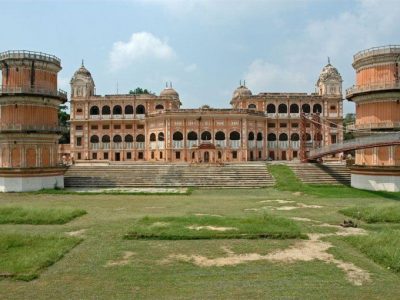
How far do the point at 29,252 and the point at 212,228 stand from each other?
7312 millimetres

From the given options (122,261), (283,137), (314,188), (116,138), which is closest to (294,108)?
(283,137)

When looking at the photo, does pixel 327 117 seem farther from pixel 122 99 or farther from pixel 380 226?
pixel 380 226

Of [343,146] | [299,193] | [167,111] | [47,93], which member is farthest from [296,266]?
[167,111]

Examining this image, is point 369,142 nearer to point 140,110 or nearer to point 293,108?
point 293,108

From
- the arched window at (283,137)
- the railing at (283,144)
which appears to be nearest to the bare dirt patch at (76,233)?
the railing at (283,144)

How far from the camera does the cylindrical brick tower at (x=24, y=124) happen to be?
A: 35594 mm

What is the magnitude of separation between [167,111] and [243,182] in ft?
69.8

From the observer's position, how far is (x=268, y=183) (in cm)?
3784

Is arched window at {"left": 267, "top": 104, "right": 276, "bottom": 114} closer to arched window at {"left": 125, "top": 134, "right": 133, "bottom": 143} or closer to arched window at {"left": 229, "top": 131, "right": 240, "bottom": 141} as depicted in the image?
arched window at {"left": 229, "top": 131, "right": 240, "bottom": 141}

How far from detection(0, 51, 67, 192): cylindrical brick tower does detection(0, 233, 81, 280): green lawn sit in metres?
21.4

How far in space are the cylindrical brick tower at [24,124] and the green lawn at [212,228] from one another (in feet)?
66.4

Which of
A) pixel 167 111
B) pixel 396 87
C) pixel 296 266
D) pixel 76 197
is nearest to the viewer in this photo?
pixel 296 266

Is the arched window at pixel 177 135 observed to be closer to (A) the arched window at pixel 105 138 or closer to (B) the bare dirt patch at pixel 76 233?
(A) the arched window at pixel 105 138

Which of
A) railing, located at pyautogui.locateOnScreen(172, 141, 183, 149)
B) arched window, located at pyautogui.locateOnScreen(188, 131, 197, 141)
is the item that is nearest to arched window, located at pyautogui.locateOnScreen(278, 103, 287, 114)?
arched window, located at pyautogui.locateOnScreen(188, 131, 197, 141)
